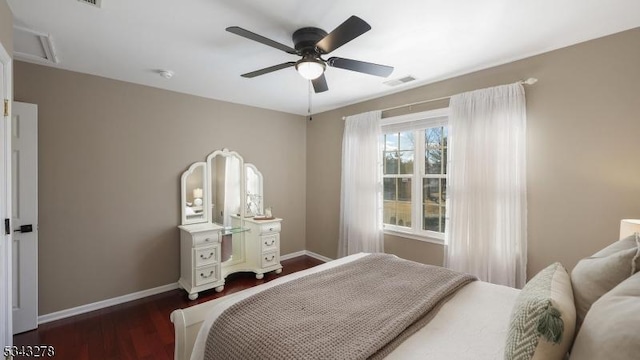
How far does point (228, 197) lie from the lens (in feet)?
12.3

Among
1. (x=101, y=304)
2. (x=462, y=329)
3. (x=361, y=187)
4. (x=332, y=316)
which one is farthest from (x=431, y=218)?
(x=101, y=304)

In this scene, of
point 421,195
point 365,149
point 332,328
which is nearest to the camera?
point 332,328

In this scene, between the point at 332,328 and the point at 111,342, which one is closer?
the point at 332,328

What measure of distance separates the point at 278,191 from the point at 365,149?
1588mm

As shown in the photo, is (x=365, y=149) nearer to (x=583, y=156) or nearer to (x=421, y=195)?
(x=421, y=195)

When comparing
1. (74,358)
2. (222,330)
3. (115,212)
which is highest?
(115,212)

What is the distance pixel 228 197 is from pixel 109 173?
1.34 m

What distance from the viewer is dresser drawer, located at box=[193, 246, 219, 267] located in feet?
9.98

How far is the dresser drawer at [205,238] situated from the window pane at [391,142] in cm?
240

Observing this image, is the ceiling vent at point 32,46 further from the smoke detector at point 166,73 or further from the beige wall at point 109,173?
the smoke detector at point 166,73

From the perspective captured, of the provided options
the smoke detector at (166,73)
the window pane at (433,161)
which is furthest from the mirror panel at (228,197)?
the window pane at (433,161)

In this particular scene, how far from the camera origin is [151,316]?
2.67 m

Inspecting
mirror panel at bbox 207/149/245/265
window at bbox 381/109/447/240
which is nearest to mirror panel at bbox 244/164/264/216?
mirror panel at bbox 207/149/245/265

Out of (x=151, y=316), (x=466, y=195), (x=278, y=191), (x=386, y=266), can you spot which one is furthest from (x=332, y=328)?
(x=278, y=191)
